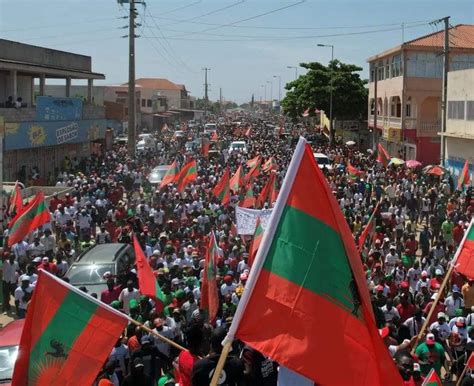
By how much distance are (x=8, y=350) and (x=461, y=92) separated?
24659mm

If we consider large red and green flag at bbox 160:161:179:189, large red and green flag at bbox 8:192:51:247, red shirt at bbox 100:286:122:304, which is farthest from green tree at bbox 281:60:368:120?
red shirt at bbox 100:286:122:304

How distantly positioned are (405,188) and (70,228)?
1079 centimetres

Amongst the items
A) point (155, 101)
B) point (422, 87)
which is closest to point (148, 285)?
point (422, 87)

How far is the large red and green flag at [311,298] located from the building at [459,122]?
79.6 ft

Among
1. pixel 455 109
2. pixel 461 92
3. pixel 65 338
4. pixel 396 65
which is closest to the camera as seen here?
pixel 65 338

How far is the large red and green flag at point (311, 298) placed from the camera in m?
4.30

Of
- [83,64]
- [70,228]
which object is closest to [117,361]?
[70,228]

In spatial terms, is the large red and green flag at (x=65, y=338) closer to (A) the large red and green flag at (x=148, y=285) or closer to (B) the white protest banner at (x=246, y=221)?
(A) the large red and green flag at (x=148, y=285)

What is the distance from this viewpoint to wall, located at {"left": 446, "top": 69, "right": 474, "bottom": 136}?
91.2 feet

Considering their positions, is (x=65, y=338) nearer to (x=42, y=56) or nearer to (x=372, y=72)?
(x=42, y=56)

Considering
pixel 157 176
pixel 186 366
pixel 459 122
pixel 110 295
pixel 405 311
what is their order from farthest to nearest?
pixel 459 122 < pixel 157 176 < pixel 110 295 < pixel 405 311 < pixel 186 366

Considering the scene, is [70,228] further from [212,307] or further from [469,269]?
[469,269]

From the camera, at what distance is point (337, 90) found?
5316cm

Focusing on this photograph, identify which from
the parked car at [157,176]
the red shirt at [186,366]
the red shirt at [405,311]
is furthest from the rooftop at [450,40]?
the red shirt at [186,366]
